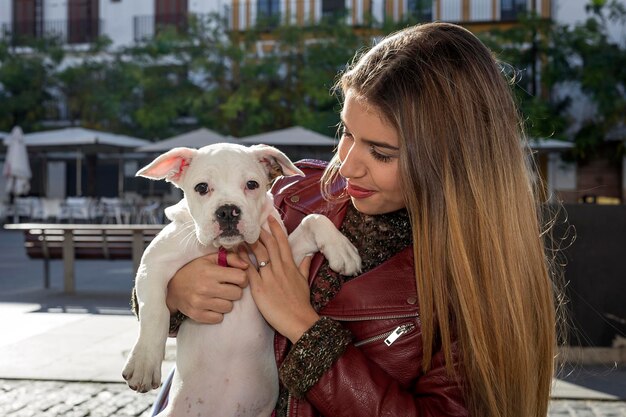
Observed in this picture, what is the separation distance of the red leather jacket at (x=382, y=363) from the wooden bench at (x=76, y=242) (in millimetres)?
7314

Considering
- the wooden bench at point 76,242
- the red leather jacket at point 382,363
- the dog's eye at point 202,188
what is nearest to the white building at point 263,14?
the wooden bench at point 76,242

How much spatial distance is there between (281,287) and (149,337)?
0.46 meters

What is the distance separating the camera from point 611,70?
71.3ft

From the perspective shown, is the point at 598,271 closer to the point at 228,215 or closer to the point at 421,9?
the point at 228,215

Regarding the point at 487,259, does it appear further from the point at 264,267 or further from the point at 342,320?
the point at 264,267

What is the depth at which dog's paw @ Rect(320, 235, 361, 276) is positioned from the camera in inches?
90.3

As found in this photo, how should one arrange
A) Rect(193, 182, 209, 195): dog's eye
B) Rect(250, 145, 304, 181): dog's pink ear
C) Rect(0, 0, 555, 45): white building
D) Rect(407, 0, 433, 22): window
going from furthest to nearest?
Rect(0, 0, 555, 45): white building → Rect(407, 0, 433, 22): window → Rect(250, 145, 304, 181): dog's pink ear → Rect(193, 182, 209, 195): dog's eye

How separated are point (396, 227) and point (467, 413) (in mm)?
637

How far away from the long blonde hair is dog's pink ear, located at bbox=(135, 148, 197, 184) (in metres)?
0.79

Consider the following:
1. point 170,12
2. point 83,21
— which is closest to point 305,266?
point 170,12

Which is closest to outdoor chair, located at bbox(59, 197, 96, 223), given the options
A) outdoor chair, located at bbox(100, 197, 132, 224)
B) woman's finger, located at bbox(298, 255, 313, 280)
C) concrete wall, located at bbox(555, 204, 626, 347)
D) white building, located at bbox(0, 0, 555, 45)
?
outdoor chair, located at bbox(100, 197, 132, 224)

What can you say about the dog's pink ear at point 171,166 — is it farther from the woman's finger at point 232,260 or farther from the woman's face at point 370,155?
the woman's face at point 370,155

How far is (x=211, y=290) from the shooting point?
2.34 metres

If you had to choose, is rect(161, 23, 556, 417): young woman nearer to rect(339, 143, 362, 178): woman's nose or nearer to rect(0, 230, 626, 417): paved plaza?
rect(339, 143, 362, 178): woman's nose
